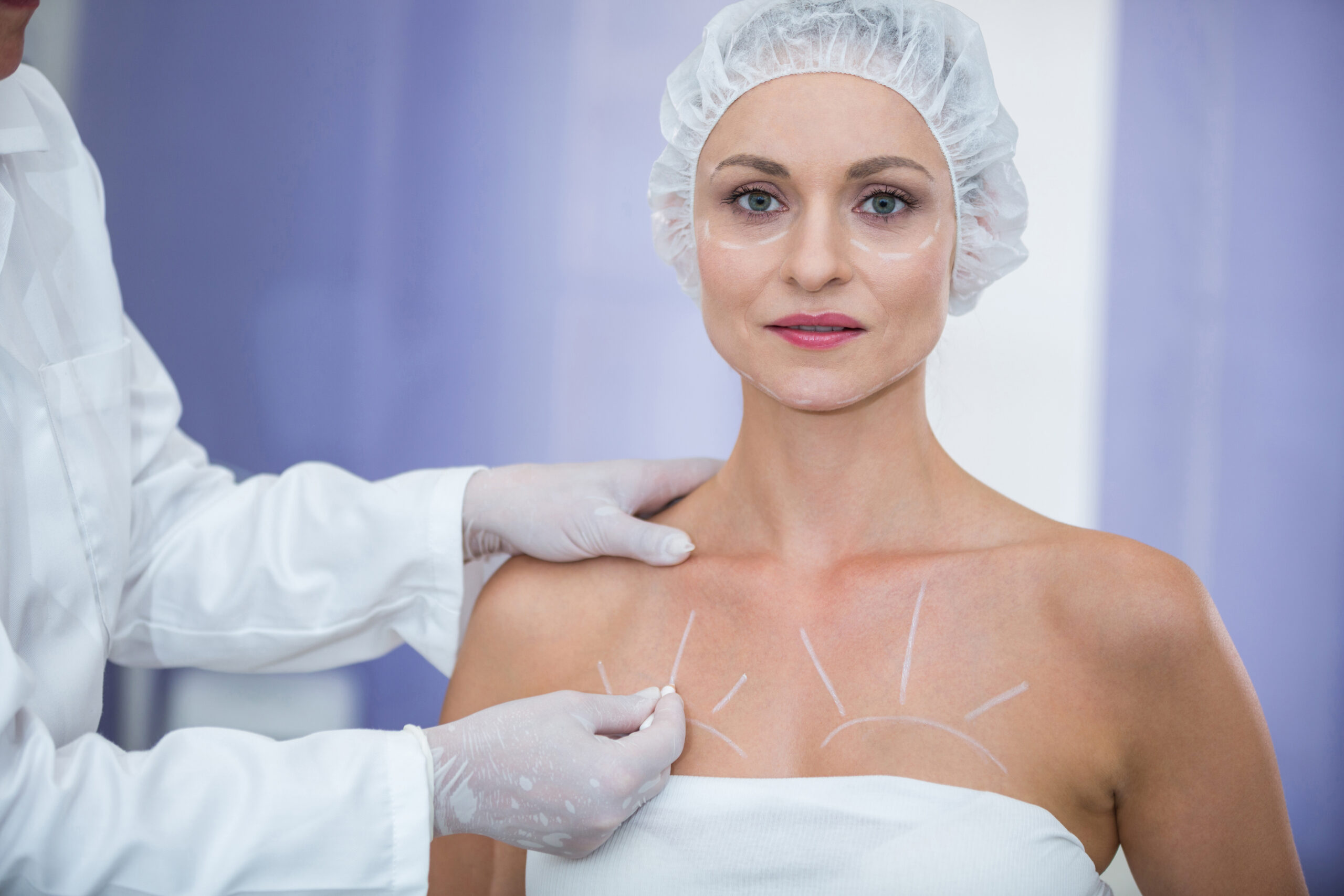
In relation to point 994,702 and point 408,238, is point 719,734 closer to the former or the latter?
point 994,702

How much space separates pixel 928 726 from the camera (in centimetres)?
115

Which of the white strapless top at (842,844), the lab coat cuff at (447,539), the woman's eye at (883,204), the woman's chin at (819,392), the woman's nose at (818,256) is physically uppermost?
the woman's eye at (883,204)

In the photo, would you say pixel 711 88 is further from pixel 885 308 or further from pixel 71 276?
pixel 71 276

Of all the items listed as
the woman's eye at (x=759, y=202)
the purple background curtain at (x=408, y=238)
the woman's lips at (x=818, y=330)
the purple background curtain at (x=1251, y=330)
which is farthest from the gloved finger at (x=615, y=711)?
the purple background curtain at (x=1251, y=330)

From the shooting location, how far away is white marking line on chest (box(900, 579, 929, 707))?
46.7 inches

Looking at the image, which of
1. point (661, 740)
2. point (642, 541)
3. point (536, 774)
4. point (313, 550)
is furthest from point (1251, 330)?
point (313, 550)

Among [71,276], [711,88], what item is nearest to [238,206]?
[71,276]

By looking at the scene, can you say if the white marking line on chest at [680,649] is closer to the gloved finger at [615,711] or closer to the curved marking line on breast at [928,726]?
the gloved finger at [615,711]

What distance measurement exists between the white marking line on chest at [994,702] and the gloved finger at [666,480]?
59 centimetres

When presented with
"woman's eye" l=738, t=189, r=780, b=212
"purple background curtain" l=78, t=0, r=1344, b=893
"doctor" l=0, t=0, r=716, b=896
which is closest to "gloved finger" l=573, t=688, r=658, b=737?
"doctor" l=0, t=0, r=716, b=896

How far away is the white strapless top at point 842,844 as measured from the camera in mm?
1078

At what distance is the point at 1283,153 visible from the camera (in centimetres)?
187

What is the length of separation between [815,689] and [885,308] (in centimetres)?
46

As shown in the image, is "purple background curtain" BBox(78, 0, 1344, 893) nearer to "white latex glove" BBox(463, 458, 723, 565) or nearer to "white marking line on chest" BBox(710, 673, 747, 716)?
"white latex glove" BBox(463, 458, 723, 565)
